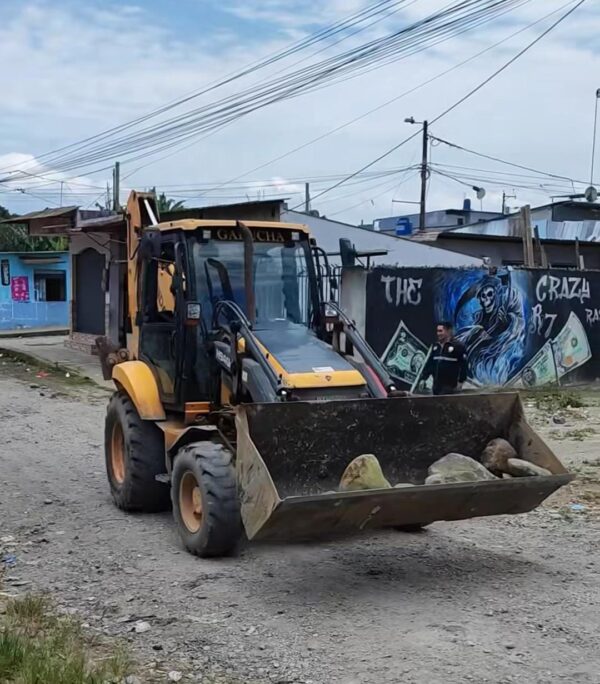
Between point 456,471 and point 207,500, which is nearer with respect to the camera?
point 207,500

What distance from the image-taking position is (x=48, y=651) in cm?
470

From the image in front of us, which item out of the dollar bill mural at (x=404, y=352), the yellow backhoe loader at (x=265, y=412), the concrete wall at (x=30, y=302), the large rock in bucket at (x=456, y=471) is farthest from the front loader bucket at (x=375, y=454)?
the concrete wall at (x=30, y=302)

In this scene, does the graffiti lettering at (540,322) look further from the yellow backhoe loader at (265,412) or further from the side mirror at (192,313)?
the side mirror at (192,313)

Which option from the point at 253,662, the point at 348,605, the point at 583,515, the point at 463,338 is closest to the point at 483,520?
the point at 583,515

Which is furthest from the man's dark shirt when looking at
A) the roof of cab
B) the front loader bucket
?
the front loader bucket

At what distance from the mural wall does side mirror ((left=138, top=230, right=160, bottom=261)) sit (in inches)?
335

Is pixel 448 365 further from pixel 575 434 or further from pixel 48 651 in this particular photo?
pixel 48 651

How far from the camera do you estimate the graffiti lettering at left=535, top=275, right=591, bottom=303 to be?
17.4m

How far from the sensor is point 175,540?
7281 mm

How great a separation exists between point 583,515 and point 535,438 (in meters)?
1.87

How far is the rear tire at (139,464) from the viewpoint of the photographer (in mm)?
7879

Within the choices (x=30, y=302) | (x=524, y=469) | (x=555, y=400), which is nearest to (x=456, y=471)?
(x=524, y=469)

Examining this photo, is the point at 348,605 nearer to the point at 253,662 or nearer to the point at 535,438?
the point at 253,662

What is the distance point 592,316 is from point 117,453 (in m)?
12.3
